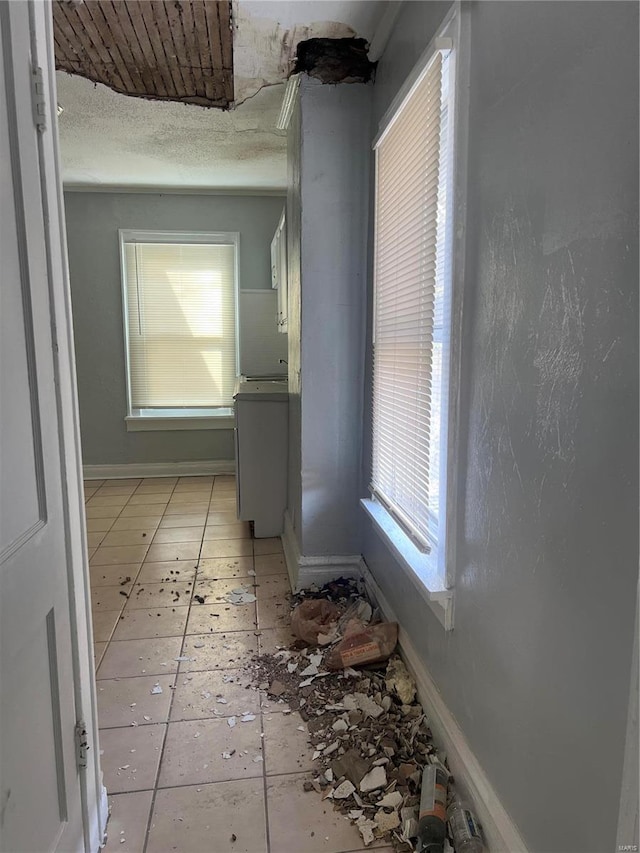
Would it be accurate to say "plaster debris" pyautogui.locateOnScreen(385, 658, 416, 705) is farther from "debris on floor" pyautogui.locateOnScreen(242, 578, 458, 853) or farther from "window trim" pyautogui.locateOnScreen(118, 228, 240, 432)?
"window trim" pyautogui.locateOnScreen(118, 228, 240, 432)

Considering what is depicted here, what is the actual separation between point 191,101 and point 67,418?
2.35m

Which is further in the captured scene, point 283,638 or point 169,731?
point 283,638

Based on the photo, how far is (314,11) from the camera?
2123mm

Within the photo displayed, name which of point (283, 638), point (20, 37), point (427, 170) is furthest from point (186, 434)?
point (20, 37)

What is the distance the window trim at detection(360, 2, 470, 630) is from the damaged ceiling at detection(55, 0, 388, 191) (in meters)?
0.81

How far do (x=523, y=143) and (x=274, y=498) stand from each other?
9.16ft

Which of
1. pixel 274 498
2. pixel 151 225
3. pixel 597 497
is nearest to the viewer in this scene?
pixel 597 497

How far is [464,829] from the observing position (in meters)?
1.35

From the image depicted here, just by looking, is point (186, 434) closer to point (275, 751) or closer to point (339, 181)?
point (339, 181)

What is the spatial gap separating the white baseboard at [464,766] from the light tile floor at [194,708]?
29 cm

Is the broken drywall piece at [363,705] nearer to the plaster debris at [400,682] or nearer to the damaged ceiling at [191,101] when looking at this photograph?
the plaster debris at [400,682]

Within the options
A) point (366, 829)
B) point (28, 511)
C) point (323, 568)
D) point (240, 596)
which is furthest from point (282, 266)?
point (366, 829)

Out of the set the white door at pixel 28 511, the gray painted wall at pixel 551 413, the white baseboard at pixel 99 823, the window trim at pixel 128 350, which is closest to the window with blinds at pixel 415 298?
the gray painted wall at pixel 551 413

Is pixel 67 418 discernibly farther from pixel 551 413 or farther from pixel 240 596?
pixel 240 596
